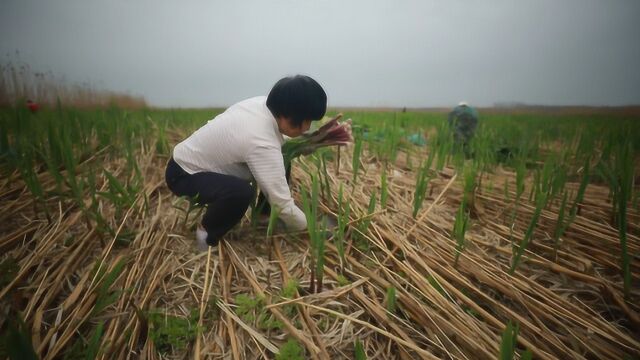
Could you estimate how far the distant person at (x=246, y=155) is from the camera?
40.6 inches

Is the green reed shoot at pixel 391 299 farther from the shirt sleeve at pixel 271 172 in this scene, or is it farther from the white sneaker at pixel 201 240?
the white sneaker at pixel 201 240

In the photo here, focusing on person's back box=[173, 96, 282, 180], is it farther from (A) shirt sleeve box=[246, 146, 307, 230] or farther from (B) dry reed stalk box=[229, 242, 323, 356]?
(B) dry reed stalk box=[229, 242, 323, 356]

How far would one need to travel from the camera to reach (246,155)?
1.05 metres

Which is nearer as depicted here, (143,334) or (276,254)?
(143,334)

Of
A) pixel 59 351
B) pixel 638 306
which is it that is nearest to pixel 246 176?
pixel 59 351

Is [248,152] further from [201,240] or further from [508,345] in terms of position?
[508,345]

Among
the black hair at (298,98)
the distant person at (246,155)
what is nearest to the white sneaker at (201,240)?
the distant person at (246,155)

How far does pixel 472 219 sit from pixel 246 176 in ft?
3.86

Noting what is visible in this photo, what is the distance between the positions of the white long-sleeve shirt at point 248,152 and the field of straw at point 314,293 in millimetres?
228

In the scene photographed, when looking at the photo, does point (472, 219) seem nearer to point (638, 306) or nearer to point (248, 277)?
point (638, 306)

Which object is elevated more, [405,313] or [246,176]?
[246,176]

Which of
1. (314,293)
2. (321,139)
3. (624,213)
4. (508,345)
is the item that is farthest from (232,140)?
(624,213)

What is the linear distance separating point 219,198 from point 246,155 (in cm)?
21

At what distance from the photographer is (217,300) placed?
33.7 inches
